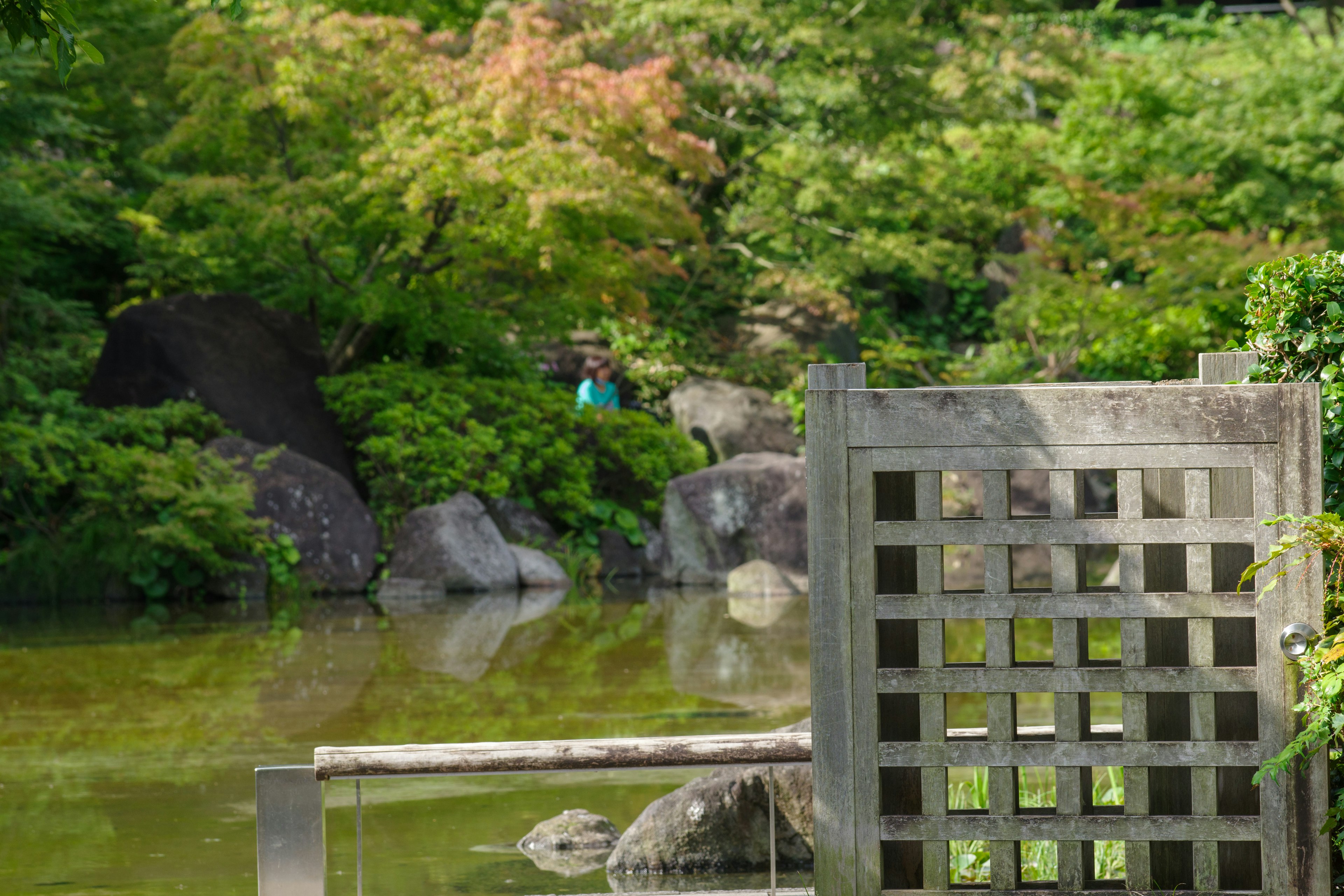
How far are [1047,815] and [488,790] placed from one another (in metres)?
3.31

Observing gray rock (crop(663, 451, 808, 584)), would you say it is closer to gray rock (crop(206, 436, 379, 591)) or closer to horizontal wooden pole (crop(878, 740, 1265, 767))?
gray rock (crop(206, 436, 379, 591))

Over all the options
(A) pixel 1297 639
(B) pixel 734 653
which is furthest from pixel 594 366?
(A) pixel 1297 639

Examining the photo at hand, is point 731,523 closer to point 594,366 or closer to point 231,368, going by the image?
point 594,366

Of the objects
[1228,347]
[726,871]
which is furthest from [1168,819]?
[726,871]

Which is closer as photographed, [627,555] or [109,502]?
[109,502]

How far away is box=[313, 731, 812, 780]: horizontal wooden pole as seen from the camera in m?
3.21

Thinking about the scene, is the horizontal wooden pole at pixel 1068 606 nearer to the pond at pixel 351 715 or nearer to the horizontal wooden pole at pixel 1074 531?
the horizontal wooden pole at pixel 1074 531

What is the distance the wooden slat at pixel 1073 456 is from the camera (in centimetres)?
279

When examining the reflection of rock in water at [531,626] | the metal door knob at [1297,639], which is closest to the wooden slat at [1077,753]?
the metal door knob at [1297,639]

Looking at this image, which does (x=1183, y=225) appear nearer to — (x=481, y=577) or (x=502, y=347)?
(x=502, y=347)

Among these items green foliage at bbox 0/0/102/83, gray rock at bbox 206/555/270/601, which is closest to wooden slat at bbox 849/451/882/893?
green foliage at bbox 0/0/102/83

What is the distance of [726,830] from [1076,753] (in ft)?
6.70

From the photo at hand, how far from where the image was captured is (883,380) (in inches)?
671

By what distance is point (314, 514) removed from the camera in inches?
474
